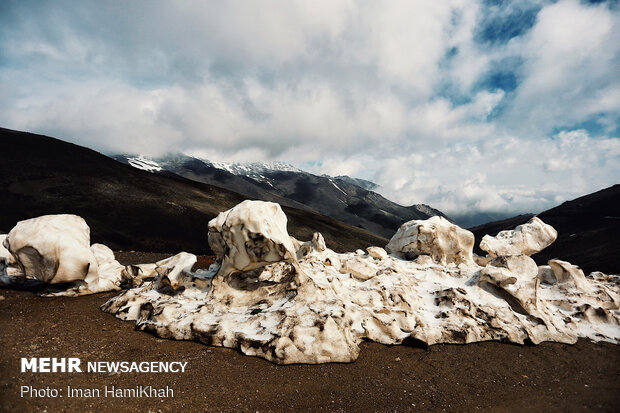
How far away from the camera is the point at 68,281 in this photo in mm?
12305

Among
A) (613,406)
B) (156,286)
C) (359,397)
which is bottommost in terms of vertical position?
(613,406)

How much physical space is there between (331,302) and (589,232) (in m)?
69.4

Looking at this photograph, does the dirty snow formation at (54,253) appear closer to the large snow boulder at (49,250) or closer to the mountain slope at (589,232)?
the large snow boulder at (49,250)

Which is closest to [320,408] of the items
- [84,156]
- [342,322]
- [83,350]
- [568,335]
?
[342,322]

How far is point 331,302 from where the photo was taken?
9.91 meters

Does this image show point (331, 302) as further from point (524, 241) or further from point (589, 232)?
point (589, 232)

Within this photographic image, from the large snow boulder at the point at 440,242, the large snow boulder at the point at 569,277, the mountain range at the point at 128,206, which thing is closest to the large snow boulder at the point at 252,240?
the large snow boulder at the point at 440,242

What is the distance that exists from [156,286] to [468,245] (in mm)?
16778

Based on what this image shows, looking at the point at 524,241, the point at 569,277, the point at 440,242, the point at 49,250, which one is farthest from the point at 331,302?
the point at 524,241

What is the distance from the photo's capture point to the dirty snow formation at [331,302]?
878 centimetres

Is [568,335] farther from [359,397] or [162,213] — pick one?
[162,213]

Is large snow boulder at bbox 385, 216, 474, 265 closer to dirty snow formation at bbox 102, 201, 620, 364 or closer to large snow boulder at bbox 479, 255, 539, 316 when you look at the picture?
dirty snow formation at bbox 102, 201, 620, 364

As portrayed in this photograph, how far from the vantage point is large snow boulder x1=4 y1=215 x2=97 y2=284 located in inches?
453

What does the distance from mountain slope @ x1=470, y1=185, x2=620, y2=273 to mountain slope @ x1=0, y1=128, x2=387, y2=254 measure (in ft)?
123
